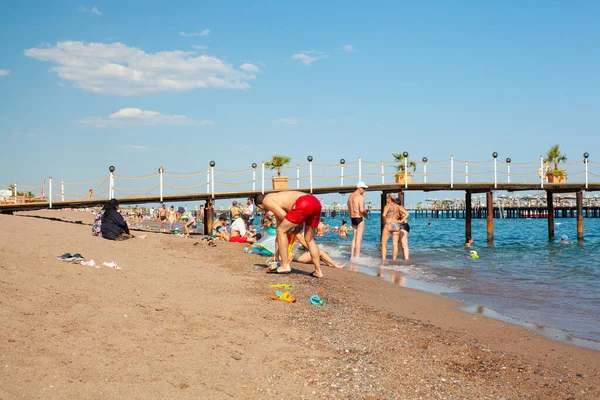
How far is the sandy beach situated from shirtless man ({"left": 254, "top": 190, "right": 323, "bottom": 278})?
4.92ft

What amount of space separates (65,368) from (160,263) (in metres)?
5.18

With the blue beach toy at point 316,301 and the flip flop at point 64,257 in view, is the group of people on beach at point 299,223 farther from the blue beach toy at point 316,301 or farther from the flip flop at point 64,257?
the flip flop at point 64,257

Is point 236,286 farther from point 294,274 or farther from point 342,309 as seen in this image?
point 294,274

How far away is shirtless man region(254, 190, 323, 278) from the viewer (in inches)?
316

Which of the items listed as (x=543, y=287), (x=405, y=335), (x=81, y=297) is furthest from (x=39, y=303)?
(x=543, y=287)

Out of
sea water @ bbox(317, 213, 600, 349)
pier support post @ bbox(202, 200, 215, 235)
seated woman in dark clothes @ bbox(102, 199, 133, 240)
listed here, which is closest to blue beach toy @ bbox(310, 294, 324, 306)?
sea water @ bbox(317, 213, 600, 349)

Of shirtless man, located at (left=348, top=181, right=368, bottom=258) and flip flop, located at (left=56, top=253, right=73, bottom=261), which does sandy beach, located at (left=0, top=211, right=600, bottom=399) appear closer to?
flip flop, located at (left=56, top=253, right=73, bottom=261)

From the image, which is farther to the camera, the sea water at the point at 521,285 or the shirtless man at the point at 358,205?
the shirtless man at the point at 358,205

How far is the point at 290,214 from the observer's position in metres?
8.03

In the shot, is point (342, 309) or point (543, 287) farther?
point (543, 287)

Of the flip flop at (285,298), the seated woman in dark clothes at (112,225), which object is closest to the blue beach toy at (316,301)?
the flip flop at (285,298)

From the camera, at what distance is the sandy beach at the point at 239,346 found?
3.18 metres

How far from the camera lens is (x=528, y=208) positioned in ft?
257

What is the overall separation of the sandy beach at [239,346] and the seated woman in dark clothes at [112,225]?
15.9 ft
